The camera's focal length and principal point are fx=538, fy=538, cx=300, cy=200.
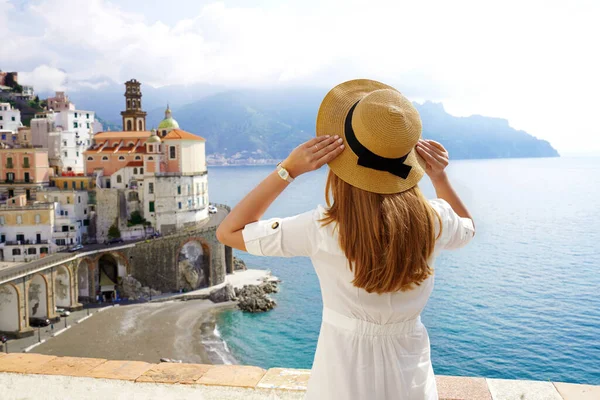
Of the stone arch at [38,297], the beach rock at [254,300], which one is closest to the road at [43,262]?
the stone arch at [38,297]

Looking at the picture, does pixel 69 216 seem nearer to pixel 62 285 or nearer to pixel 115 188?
pixel 115 188

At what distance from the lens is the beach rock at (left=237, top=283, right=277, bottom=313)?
1399 inches

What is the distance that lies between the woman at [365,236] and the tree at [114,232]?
134ft

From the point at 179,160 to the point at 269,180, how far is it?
1620 inches

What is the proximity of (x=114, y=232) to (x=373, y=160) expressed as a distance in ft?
136

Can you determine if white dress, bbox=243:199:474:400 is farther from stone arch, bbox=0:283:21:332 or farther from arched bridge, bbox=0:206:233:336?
stone arch, bbox=0:283:21:332

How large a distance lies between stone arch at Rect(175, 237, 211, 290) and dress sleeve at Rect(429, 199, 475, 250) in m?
38.0

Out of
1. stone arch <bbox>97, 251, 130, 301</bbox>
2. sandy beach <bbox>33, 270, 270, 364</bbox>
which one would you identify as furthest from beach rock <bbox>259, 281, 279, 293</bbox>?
stone arch <bbox>97, 251, 130, 301</bbox>

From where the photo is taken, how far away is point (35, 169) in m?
41.0

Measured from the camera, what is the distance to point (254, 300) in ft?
118

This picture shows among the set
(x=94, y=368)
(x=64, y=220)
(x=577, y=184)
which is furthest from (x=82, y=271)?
(x=577, y=184)

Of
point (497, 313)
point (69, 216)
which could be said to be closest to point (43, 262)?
point (69, 216)

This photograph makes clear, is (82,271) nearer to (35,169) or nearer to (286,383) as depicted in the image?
(35,169)

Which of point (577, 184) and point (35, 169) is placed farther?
point (577, 184)
